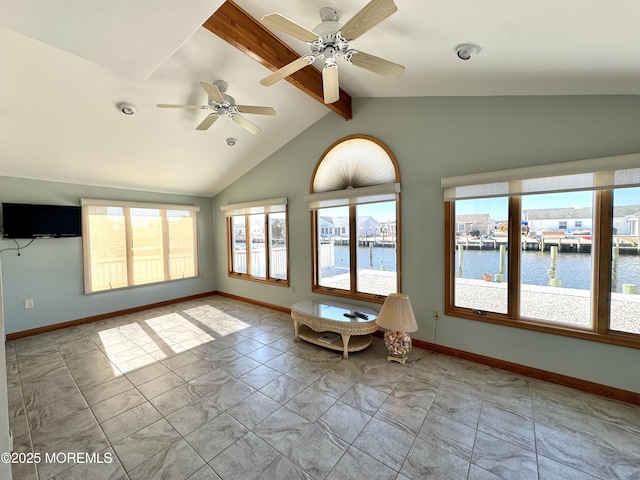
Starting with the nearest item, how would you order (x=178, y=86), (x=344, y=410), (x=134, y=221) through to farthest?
(x=344, y=410) < (x=178, y=86) < (x=134, y=221)

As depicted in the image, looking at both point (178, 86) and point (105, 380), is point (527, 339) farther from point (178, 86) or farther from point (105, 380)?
point (178, 86)

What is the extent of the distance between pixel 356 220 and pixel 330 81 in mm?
2003

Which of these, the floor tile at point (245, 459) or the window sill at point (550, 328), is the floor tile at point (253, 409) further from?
the window sill at point (550, 328)

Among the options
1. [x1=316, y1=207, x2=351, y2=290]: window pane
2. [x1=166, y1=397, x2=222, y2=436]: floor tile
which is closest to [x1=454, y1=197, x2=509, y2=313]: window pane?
[x1=316, y1=207, x2=351, y2=290]: window pane

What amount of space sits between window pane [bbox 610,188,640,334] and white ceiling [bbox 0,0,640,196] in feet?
2.99

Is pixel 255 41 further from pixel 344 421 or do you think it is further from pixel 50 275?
pixel 50 275

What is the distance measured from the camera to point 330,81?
2.16 m

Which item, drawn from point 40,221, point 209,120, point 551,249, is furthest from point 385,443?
point 40,221

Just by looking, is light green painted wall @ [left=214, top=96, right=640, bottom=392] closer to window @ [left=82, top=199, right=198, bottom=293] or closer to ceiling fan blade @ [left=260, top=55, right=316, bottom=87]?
ceiling fan blade @ [left=260, top=55, right=316, bottom=87]

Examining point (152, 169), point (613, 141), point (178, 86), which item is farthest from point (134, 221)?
point (613, 141)

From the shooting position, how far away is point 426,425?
77.5 inches

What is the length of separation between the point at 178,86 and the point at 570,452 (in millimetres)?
4698

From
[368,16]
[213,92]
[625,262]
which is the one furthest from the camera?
[213,92]

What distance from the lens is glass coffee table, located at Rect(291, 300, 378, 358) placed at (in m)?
3.01
